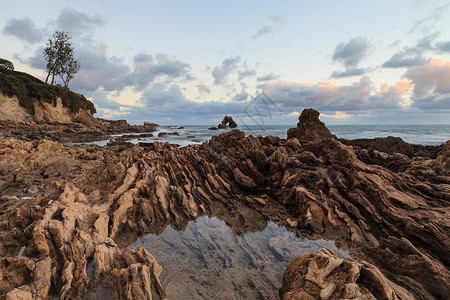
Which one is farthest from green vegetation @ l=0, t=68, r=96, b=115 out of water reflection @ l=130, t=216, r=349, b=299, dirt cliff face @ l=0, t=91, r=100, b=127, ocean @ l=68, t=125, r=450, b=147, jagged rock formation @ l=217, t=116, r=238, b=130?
jagged rock formation @ l=217, t=116, r=238, b=130

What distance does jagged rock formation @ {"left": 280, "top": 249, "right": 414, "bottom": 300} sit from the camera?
4.02 m

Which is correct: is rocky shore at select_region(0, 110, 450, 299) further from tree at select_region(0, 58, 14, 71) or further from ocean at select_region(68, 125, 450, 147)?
tree at select_region(0, 58, 14, 71)

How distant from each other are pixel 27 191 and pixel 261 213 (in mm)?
11101

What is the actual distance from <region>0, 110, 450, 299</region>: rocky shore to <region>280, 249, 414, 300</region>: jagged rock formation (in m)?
0.02

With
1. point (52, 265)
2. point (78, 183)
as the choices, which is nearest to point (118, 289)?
point (52, 265)

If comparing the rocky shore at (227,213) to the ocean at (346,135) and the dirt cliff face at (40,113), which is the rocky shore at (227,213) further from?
the dirt cliff face at (40,113)

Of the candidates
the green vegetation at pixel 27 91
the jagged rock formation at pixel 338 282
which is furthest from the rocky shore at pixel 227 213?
the green vegetation at pixel 27 91

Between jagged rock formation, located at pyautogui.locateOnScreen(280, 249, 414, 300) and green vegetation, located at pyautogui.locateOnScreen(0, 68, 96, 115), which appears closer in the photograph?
jagged rock formation, located at pyautogui.locateOnScreen(280, 249, 414, 300)

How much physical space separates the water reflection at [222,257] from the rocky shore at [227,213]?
0.49 meters

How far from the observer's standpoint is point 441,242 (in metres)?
5.94

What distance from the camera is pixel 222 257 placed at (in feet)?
22.2

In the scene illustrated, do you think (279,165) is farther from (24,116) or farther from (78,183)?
(24,116)

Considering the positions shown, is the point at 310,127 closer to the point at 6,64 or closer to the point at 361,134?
the point at 361,134

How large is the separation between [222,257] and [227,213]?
305 cm
